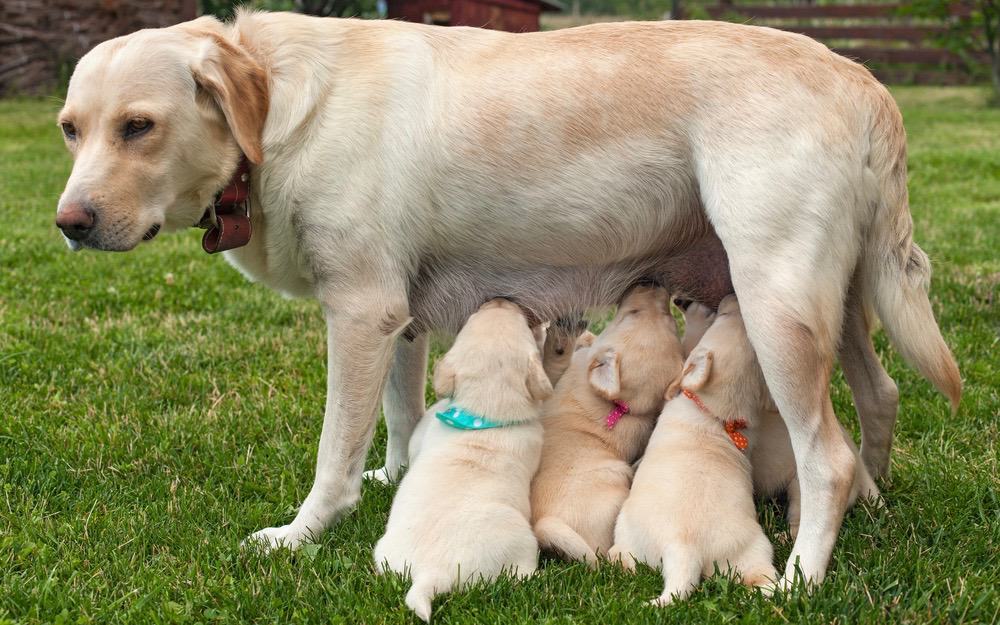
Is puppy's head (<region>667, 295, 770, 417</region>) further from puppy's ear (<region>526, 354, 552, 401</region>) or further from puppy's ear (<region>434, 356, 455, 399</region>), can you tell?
puppy's ear (<region>434, 356, 455, 399</region>)

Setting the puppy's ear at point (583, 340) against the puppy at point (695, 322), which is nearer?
the puppy at point (695, 322)

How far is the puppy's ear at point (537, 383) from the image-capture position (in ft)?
9.90

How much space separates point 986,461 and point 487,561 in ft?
5.97

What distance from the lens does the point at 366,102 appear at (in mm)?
2957

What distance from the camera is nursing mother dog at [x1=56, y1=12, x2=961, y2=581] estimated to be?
2715mm

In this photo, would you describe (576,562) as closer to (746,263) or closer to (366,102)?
(746,263)

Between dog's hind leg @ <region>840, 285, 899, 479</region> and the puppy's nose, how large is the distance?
2229 mm

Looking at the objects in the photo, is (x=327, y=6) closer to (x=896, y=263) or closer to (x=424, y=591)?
(x=896, y=263)

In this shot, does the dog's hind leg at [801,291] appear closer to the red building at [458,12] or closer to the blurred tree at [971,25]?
the blurred tree at [971,25]

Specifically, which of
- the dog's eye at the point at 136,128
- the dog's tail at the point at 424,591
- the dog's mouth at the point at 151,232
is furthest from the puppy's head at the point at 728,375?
the dog's eye at the point at 136,128

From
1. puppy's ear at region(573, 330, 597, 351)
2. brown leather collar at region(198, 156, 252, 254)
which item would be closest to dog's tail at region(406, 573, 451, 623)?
brown leather collar at region(198, 156, 252, 254)

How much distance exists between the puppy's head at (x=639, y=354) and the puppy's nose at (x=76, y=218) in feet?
5.02

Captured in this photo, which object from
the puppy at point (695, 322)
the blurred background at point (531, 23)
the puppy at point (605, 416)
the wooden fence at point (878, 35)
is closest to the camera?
the puppy at point (605, 416)

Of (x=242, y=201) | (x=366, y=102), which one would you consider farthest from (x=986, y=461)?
(x=242, y=201)
